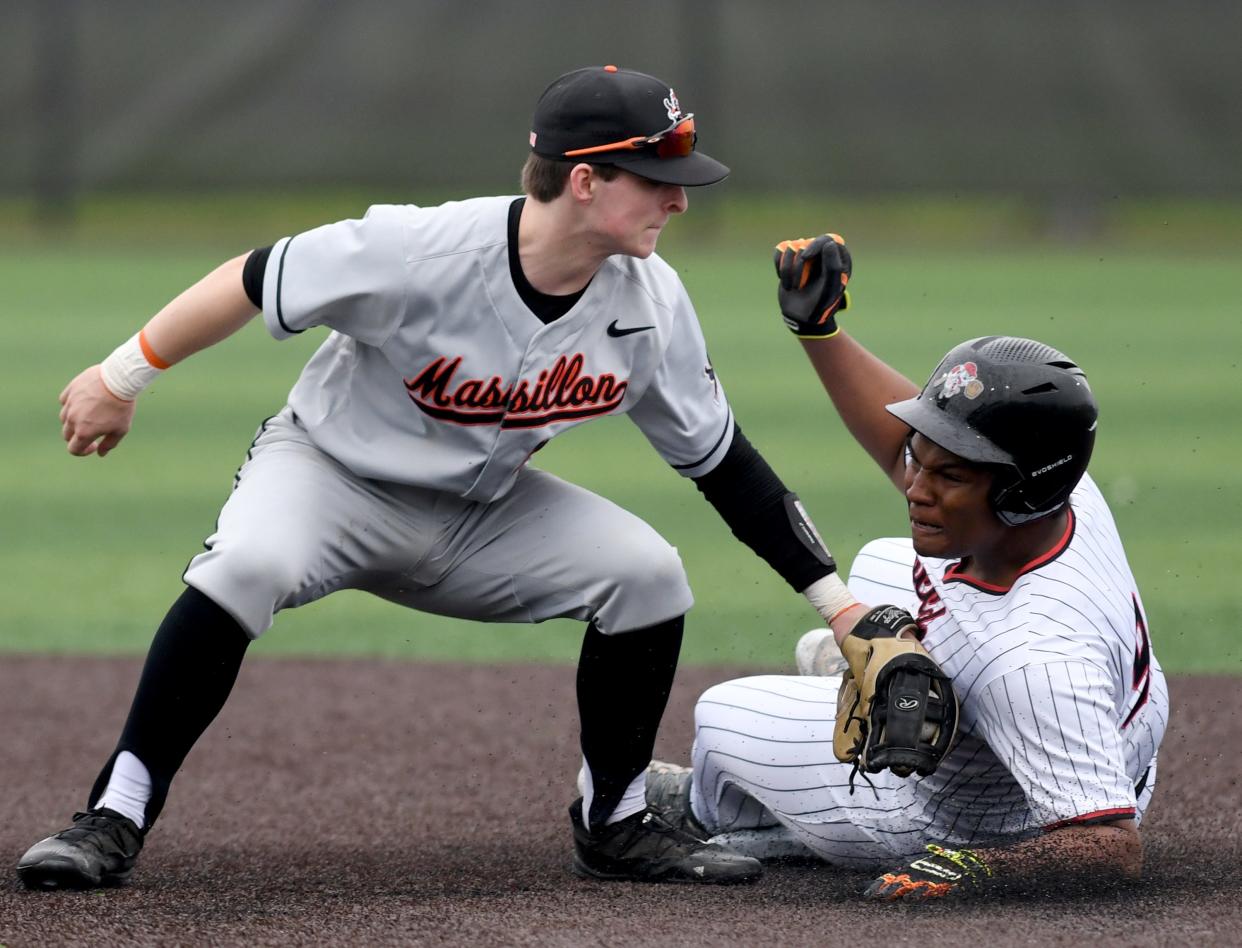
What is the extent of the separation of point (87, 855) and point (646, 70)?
13.5 m

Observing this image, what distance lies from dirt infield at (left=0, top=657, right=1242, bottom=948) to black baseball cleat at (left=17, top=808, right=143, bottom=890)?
0.04 metres

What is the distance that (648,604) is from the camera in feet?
10.7

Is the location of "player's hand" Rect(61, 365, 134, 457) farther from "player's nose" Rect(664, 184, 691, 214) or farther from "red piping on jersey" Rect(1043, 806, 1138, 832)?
"red piping on jersey" Rect(1043, 806, 1138, 832)

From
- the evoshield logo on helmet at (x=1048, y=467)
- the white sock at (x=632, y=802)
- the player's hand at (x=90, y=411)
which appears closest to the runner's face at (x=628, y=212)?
the evoshield logo on helmet at (x=1048, y=467)

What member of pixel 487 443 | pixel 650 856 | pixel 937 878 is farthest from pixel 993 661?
pixel 487 443

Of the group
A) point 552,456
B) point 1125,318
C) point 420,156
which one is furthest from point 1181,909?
point 420,156

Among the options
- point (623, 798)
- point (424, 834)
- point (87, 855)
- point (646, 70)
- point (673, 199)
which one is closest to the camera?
point (87, 855)

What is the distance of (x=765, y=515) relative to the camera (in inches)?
130

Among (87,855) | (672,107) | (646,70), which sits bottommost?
(87,855)

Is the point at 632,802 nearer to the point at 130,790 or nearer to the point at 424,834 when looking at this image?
the point at 424,834

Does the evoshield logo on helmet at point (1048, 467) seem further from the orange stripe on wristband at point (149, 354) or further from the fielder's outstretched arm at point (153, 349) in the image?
the orange stripe on wristband at point (149, 354)

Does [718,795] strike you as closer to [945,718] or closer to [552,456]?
[945,718]

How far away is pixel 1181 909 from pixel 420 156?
13679mm

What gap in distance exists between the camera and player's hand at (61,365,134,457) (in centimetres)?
307
